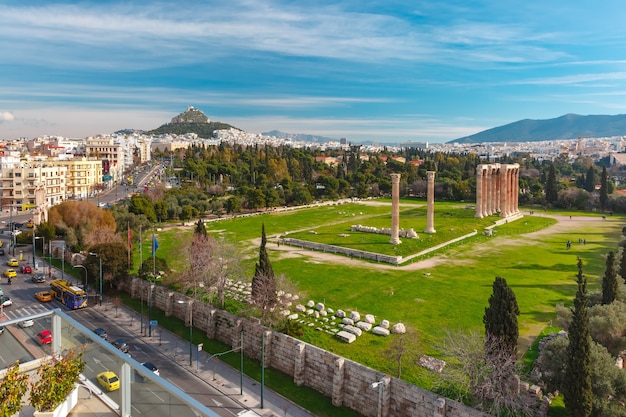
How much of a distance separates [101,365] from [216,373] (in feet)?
57.1


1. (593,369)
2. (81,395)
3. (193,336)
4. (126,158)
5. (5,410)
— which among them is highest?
(126,158)

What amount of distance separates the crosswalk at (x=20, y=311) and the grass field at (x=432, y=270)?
39.7ft

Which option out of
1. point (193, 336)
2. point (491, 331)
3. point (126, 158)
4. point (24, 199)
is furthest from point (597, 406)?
point (126, 158)

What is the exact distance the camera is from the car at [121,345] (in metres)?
26.9

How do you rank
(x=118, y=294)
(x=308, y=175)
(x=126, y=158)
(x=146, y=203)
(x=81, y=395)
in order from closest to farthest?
(x=81, y=395) → (x=118, y=294) → (x=146, y=203) → (x=308, y=175) → (x=126, y=158)

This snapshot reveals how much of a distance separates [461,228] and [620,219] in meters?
34.6

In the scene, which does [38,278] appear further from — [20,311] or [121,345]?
[121,345]

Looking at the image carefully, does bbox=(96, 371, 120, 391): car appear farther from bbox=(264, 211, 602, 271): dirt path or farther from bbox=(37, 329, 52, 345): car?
bbox=(264, 211, 602, 271): dirt path

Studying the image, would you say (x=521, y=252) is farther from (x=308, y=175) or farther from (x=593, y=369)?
(x=308, y=175)

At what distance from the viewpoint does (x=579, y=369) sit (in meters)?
18.3

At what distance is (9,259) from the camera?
4931 centimetres

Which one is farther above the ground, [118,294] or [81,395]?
[81,395]

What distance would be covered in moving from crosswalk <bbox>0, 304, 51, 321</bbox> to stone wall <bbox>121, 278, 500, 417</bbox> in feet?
41.2

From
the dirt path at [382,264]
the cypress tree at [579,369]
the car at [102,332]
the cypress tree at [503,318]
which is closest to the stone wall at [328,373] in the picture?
the cypress tree at [579,369]
